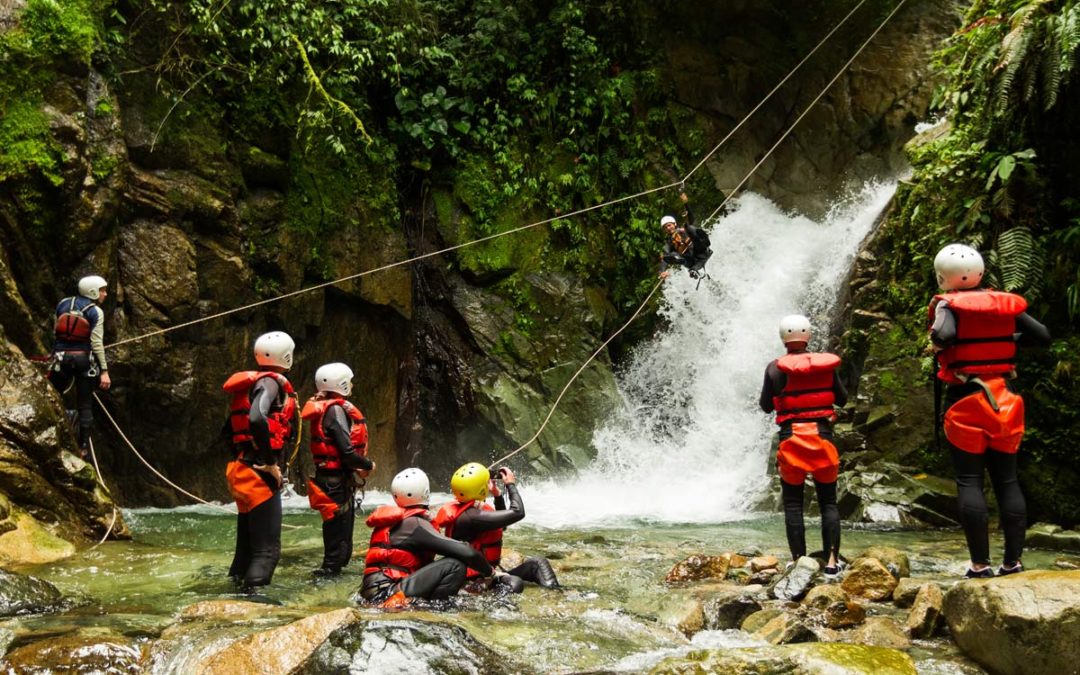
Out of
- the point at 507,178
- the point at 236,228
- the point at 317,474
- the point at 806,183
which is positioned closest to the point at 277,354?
the point at 317,474

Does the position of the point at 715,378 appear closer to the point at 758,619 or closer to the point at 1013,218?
the point at 1013,218

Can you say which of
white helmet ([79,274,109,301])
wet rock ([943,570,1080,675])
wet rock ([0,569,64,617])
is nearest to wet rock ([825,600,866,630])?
wet rock ([943,570,1080,675])

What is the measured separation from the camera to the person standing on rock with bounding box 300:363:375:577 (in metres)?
5.90

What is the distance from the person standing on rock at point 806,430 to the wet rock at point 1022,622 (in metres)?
1.69

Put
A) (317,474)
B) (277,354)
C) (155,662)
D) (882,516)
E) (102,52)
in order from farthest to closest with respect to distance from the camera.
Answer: (102,52) < (882,516) < (317,474) < (277,354) < (155,662)

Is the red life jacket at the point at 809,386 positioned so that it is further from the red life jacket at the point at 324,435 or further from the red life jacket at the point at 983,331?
the red life jacket at the point at 324,435

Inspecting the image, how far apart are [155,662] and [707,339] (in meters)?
11.1

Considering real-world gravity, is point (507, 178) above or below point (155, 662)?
above

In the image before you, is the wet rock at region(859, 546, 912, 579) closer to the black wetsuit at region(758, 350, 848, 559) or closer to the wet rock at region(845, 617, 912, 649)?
the black wetsuit at region(758, 350, 848, 559)

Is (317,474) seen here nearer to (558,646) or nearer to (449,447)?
(558,646)

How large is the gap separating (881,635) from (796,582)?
35.8 inches

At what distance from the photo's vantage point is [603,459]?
12453 millimetres

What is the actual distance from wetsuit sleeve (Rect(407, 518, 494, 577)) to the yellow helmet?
333 millimetres

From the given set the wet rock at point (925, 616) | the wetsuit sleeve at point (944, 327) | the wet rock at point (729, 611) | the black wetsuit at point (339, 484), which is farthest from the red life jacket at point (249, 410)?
the wetsuit sleeve at point (944, 327)
